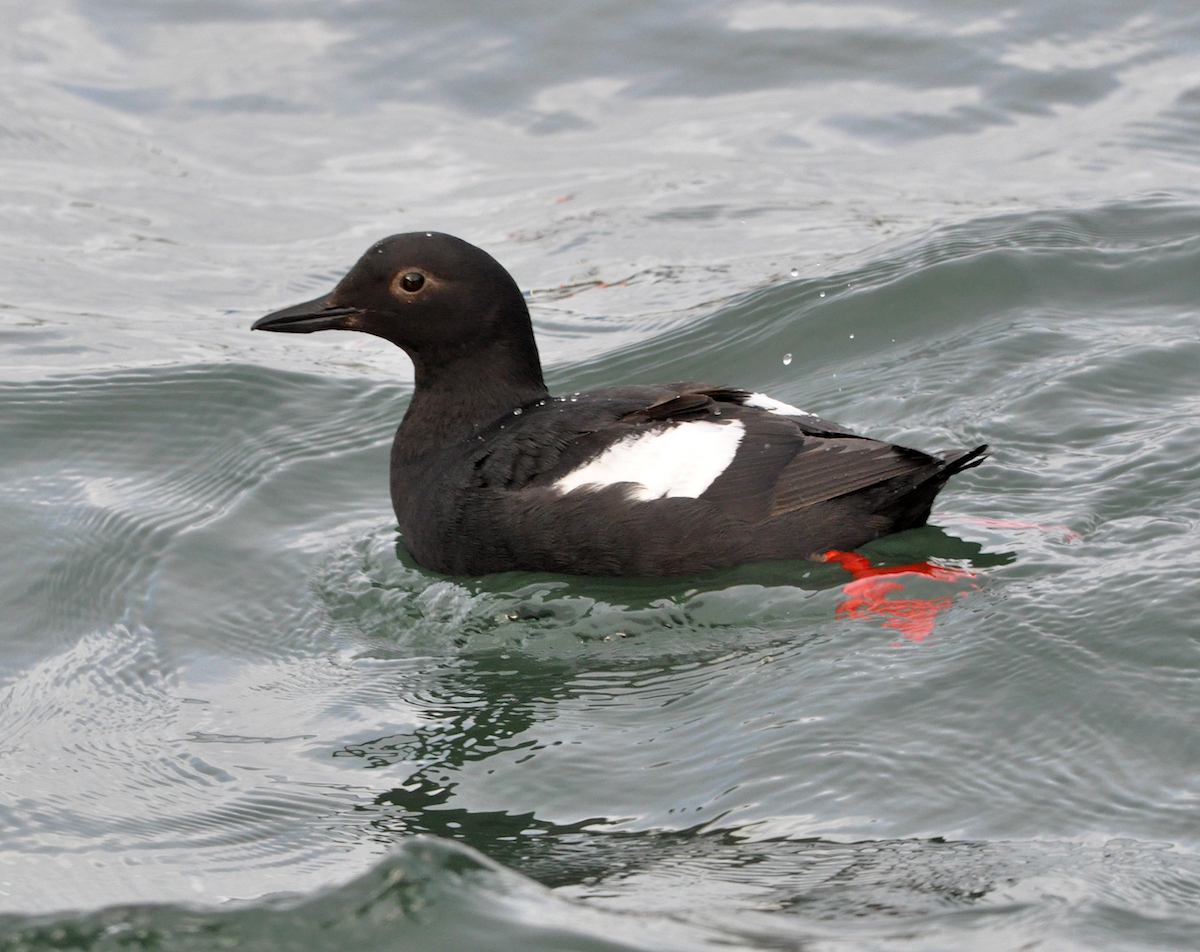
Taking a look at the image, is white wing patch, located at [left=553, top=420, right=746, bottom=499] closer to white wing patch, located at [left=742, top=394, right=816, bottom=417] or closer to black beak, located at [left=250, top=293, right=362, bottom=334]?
white wing patch, located at [left=742, top=394, right=816, bottom=417]

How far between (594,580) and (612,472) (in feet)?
1.09

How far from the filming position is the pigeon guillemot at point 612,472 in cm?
430

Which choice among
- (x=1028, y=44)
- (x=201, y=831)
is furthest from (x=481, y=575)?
(x=1028, y=44)

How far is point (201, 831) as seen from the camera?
332 centimetres

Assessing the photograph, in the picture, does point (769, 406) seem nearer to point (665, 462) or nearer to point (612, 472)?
point (665, 462)

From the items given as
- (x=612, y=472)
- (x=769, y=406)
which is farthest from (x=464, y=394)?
(x=769, y=406)

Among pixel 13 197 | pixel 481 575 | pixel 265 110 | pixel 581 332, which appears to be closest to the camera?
pixel 481 575

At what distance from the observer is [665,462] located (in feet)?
14.4

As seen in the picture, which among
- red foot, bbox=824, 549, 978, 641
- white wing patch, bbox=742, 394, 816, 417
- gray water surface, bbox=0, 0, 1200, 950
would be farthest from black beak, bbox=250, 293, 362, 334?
red foot, bbox=824, 549, 978, 641

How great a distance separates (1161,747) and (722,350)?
11.4ft

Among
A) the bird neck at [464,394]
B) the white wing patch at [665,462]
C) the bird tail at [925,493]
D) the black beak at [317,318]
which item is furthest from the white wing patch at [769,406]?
the black beak at [317,318]

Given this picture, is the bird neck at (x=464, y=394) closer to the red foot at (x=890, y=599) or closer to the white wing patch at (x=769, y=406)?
the white wing patch at (x=769, y=406)

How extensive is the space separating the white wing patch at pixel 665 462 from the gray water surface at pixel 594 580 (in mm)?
303

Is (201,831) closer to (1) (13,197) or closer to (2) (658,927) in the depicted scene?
(2) (658,927)
